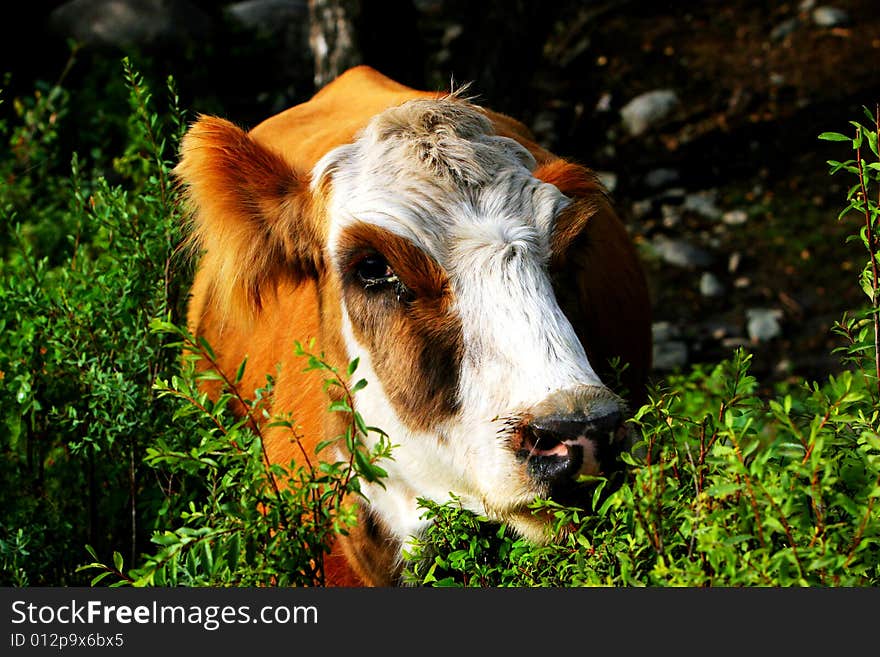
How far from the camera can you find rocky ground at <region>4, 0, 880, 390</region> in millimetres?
7781

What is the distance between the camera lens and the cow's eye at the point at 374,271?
320 centimetres

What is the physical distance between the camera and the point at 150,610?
246 cm

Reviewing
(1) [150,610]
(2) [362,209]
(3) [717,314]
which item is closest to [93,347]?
(2) [362,209]

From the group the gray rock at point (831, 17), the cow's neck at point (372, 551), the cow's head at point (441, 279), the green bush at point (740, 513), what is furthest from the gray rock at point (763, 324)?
the green bush at point (740, 513)

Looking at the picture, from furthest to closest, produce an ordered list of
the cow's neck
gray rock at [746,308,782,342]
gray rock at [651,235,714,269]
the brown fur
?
gray rock at [651,235,714,269], gray rock at [746,308,782,342], the cow's neck, the brown fur

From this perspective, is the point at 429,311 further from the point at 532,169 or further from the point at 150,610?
the point at 150,610

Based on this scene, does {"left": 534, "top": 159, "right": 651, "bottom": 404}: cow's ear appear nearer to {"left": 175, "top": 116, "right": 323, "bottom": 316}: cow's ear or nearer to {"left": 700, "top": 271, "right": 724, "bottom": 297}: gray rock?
{"left": 175, "top": 116, "right": 323, "bottom": 316}: cow's ear

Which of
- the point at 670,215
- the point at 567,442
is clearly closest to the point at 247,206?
the point at 567,442

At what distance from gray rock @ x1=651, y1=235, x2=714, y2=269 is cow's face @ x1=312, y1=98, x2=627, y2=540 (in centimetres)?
522

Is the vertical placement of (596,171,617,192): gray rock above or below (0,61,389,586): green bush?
below

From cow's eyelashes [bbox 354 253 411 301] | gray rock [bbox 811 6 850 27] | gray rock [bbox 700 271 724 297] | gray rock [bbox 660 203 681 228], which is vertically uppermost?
gray rock [bbox 811 6 850 27]

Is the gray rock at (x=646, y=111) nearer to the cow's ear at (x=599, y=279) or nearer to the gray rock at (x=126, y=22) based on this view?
the gray rock at (x=126, y=22)

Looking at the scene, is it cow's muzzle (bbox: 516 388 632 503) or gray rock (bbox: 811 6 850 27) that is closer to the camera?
cow's muzzle (bbox: 516 388 632 503)

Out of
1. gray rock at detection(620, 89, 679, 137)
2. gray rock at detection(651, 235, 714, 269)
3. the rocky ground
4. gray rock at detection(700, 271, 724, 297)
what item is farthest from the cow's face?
gray rock at detection(620, 89, 679, 137)
